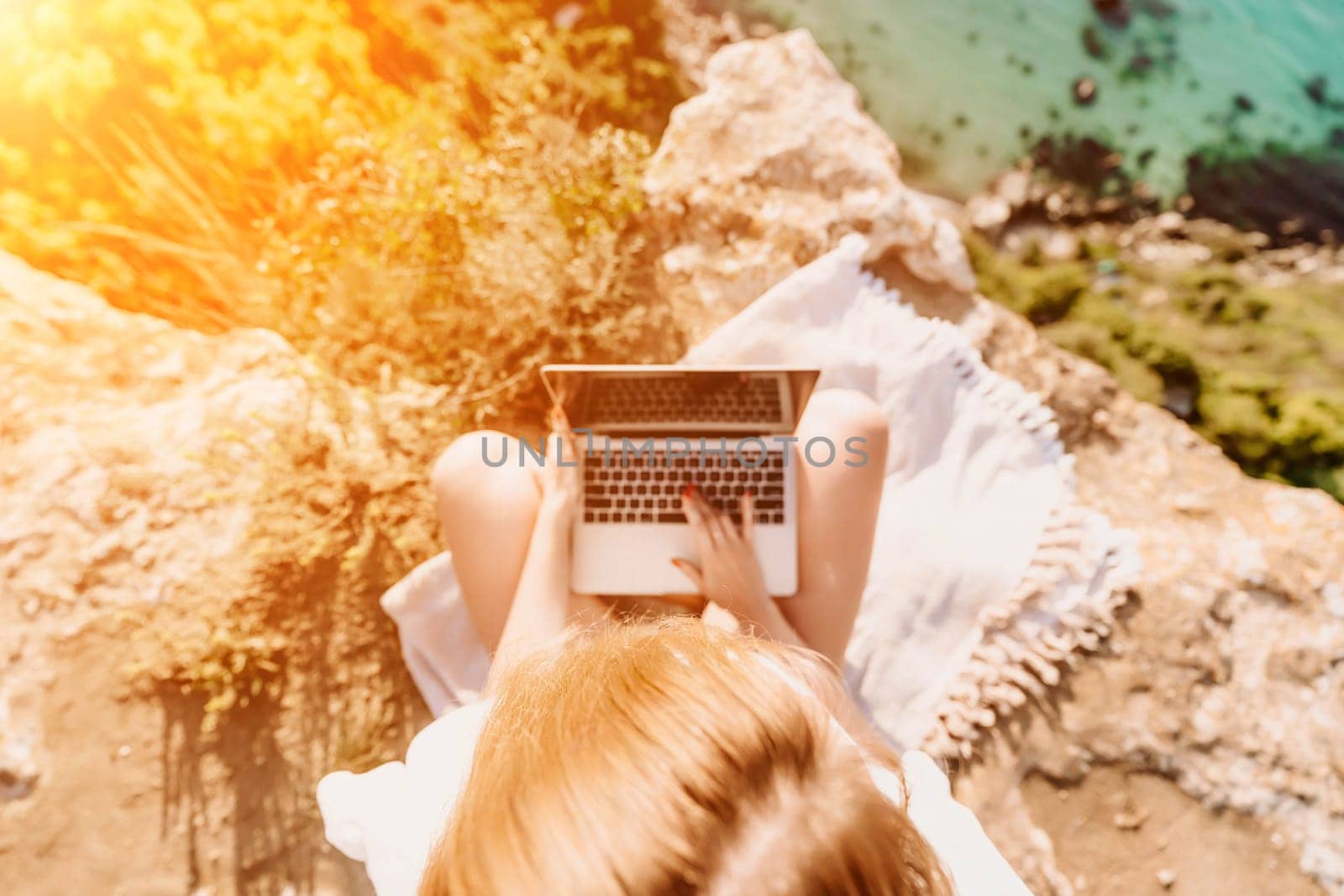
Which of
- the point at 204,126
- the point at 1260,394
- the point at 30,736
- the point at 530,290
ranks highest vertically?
the point at 204,126

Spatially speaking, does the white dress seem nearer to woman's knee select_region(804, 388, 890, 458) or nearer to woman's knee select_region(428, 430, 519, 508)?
woman's knee select_region(428, 430, 519, 508)

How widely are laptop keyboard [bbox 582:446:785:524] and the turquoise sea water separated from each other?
9.24 feet

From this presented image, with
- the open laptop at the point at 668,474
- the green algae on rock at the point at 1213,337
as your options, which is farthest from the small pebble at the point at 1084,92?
the open laptop at the point at 668,474

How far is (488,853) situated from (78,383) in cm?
208

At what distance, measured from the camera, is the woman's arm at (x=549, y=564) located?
1.54 metres

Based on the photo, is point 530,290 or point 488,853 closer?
point 488,853

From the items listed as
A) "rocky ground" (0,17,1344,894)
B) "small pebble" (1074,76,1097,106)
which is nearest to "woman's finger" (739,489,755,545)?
"rocky ground" (0,17,1344,894)

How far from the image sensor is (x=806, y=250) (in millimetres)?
2279

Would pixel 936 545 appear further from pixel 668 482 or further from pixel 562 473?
pixel 562 473

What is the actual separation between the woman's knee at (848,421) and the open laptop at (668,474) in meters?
0.09

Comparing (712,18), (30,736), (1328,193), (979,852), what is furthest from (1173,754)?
(1328,193)

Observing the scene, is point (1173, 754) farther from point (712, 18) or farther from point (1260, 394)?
point (712, 18)

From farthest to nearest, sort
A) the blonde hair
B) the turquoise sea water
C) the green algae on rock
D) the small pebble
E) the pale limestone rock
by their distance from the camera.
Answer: the small pebble, the turquoise sea water, the green algae on rock, the pale limestone rock, the blonde hair

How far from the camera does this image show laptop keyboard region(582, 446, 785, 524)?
1.67 meters
